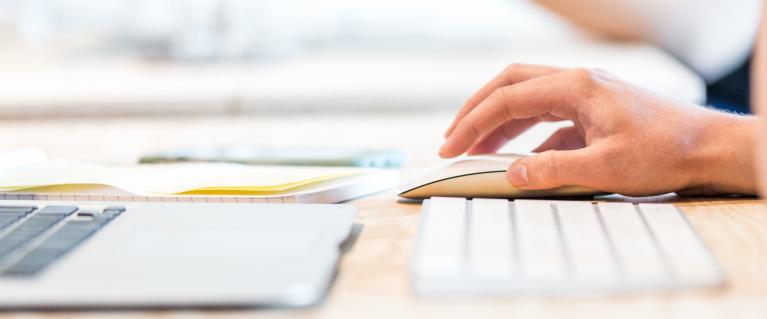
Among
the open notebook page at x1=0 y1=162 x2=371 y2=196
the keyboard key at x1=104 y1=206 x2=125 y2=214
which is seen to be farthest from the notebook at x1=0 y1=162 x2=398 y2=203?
the keyboard key at x1=104 y1=206 x2=125 y2=214

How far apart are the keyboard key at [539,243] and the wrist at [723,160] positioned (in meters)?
0.18

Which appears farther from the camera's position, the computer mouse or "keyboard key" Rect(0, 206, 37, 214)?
the computer mouse

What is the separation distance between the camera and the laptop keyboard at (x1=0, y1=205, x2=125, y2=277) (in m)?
0.51

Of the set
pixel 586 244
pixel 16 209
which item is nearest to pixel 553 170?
pixel 586 244

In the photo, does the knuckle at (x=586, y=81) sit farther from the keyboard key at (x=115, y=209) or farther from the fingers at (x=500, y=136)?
the keyboard key at (x=115, y=209)

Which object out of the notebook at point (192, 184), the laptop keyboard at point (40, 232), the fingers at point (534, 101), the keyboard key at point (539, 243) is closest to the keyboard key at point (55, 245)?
the laptop keyboard at point (40, 232)

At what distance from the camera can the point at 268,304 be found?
1.54ft

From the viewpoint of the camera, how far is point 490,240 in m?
0.55

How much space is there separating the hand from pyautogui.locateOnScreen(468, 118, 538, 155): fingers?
3.2 inches

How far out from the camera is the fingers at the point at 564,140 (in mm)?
890

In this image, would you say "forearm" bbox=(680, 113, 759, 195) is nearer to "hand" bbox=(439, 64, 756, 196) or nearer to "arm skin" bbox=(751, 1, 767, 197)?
"hand" bbox=(439, 64, 756, 196)

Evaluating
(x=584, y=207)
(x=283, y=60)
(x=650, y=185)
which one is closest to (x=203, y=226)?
(x=584, y=207)

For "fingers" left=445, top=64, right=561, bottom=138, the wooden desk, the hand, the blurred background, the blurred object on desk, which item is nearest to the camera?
the wooden desk

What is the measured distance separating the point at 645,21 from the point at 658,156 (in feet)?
4.50
